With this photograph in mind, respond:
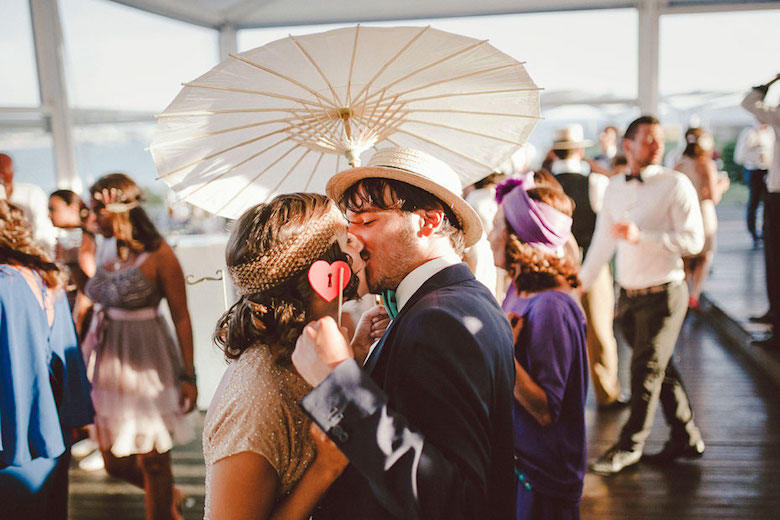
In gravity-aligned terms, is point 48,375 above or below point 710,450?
above

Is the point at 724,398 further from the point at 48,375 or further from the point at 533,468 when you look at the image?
the point at 48,375

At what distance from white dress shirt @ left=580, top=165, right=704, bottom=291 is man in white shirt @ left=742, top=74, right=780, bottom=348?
99 cm

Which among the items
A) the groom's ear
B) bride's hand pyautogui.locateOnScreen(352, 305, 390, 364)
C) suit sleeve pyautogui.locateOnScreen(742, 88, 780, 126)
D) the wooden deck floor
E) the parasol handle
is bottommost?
the wooden deck floor

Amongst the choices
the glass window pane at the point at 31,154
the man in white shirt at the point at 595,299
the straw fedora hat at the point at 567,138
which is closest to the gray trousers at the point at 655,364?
the man in white shirt at the point at 595,299

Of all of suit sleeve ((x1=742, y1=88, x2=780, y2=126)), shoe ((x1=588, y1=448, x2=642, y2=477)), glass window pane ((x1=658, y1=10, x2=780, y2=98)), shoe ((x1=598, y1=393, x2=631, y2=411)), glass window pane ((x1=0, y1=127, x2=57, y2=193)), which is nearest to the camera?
shoe ((x1=588, y1=448, x2=642, y2=477))

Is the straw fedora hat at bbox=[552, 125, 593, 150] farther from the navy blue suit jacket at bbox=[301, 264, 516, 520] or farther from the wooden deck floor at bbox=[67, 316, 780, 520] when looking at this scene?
the navy blue suit jacket at bbox=[301, 264, 516, 520]

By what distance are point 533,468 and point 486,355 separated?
3.24 ft

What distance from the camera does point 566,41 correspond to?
6.93 metres

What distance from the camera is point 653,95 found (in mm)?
7070

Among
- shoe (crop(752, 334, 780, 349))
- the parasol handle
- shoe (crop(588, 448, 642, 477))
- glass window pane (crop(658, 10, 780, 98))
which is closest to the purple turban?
the parasol handle

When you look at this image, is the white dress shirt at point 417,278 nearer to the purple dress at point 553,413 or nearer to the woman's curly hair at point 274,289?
the woman's curly hair at point 274,289

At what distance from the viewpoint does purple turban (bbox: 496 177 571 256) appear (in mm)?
1955

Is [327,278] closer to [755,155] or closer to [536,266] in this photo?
[536,266]

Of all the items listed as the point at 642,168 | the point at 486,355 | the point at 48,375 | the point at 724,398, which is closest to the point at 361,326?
the point at 486,355
